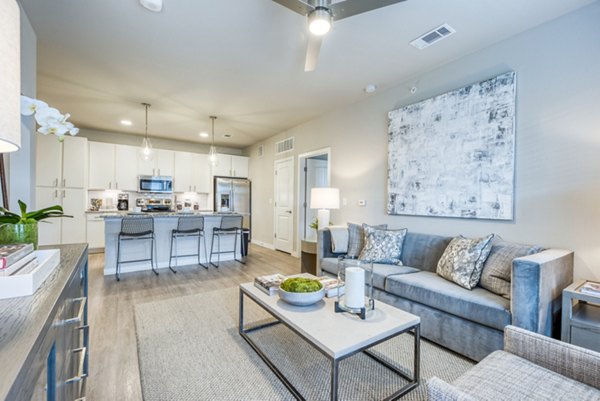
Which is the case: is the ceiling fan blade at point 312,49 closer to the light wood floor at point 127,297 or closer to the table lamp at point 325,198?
the table lamp at point 325,198

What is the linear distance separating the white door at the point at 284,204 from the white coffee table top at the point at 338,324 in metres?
3.84

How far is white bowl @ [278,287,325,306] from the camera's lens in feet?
5.92

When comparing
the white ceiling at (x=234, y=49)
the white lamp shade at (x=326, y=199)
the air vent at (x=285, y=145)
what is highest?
the white ceiling at (x=234, y=49)

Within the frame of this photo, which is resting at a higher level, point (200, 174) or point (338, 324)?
point (200, 174)

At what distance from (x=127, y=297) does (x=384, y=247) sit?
10.0ft

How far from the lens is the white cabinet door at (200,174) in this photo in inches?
270

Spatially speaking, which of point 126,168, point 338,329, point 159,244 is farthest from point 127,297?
point 126,168

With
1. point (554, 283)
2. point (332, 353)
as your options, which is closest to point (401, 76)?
point (554, 283)

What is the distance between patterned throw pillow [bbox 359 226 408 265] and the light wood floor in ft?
5.60

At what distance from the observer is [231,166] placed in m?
7.27

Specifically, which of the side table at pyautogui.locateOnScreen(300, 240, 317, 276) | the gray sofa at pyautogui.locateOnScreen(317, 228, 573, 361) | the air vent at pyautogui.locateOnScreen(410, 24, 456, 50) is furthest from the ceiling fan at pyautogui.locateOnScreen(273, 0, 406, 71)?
the side table at pyautogui.locateOnScreen(300, 240, 317, 276)

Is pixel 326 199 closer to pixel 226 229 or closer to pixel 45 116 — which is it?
pixel 226 229

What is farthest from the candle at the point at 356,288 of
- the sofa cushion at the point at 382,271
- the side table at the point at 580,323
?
the side table at the point at 580,323

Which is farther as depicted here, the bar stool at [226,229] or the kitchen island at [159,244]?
the bar stool at [226,229]
